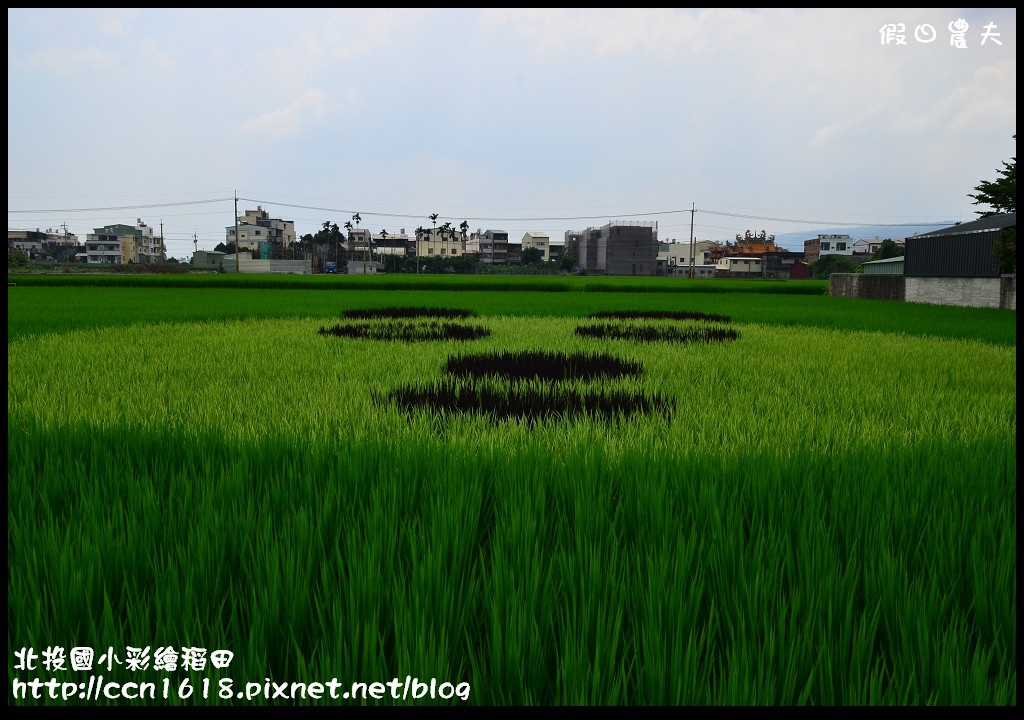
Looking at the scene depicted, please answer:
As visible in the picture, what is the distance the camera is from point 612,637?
1.20 m

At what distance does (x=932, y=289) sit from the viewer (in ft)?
73.2

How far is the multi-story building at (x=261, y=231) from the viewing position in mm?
112625

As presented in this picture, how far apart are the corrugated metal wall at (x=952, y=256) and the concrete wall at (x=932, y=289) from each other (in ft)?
0.75

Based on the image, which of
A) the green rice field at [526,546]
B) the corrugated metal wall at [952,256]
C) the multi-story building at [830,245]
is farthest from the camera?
the multi-story building at [830,245]

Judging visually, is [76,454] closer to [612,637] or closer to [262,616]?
[262,616]

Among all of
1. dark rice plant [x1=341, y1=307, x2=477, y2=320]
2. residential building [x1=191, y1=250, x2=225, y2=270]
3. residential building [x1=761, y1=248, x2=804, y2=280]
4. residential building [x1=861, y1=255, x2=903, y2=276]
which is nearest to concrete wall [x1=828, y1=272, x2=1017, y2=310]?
residential building [x1=861, y1=255, x2=903, y2=276]

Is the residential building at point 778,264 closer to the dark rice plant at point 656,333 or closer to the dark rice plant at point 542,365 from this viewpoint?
the dark rice plant at point 656,333

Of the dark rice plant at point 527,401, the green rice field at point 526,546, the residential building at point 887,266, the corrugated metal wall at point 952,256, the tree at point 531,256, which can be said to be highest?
the tree at point 531,256

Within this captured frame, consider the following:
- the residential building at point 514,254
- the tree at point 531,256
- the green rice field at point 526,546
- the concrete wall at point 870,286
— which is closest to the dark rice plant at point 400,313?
the green rice field at point 526,546

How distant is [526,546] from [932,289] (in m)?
25.8

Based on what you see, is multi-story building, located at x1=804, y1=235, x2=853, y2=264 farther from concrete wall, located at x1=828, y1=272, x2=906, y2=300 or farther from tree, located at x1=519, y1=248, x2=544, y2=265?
concrete wall, located at x1=828, y1=272, x2=906, y2=300

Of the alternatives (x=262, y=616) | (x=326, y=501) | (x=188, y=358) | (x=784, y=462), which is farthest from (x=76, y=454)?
(x=188, y=358)

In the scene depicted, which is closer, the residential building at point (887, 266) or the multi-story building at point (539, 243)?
the residential building at point (887, 266)

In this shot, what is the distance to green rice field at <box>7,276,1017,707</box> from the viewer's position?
1142mm
